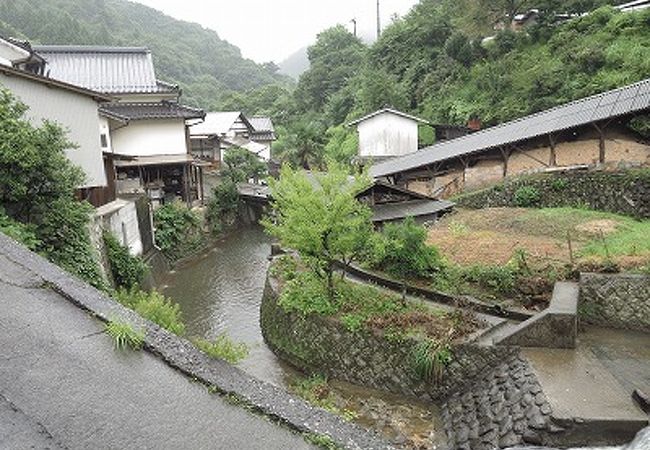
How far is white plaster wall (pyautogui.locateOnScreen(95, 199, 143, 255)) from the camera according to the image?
16.5 meters

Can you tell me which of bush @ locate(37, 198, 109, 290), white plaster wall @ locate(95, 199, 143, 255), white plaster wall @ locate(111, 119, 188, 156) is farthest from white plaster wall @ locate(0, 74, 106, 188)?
white plaster wall @ locate(111, 119, 188, 156)

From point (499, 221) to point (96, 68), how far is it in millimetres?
26372

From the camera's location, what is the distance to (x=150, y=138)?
28109 mm

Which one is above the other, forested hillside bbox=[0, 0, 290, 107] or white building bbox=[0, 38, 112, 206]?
forested hillside bbox=[0, 0, 290, 107]

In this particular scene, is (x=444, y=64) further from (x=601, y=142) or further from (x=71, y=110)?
(x=71, y=110)

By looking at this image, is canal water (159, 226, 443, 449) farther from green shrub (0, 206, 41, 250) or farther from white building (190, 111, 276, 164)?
white building (190, 111, 276, 164)

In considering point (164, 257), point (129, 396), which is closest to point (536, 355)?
point (129, 396)

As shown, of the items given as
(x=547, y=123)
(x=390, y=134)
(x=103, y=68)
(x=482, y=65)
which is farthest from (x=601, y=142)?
(x=103, y=68)

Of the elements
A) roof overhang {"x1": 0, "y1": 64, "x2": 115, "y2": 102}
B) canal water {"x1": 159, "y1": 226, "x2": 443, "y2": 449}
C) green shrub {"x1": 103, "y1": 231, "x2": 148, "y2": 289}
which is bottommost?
canal water {"x1": 159, "y1": 226, "x2": 443, "y2": 449}

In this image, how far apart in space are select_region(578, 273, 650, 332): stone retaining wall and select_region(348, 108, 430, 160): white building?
82.8 feet

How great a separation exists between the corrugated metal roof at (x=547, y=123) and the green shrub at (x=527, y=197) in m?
2.53

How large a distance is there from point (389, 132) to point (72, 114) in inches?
1025

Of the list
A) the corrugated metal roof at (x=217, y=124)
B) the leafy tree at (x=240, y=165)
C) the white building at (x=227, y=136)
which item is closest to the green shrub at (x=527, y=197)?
the leafy tree at (x=240, y=165)

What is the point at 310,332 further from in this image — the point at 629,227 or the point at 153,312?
the point at 629,227
